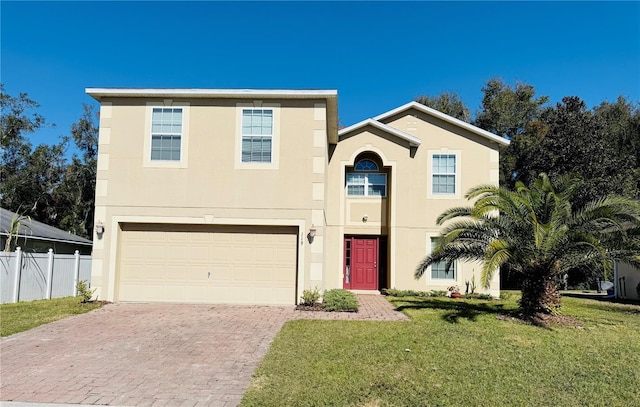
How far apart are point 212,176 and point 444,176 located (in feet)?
29.4

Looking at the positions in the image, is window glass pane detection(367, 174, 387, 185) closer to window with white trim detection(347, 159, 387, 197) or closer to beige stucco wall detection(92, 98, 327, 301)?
window with white trim detection(347, 159, 387, 197)

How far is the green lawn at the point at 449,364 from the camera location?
570 centimetres

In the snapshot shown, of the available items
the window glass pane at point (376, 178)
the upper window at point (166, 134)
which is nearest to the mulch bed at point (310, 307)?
the upper window at point (166, 134)

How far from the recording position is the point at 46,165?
30.8 metres

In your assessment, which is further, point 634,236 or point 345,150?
point 345,150

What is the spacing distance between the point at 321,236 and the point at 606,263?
664 centimetres

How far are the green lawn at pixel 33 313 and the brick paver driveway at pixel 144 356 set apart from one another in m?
0.37

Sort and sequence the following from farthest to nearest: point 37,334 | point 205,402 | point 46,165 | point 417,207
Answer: point 46,165 < point 417,207 < point 37,334 < point 205,402

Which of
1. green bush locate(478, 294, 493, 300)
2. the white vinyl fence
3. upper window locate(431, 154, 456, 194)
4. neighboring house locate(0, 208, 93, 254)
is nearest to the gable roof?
neighboring house locate(0, 208, 93, 254)

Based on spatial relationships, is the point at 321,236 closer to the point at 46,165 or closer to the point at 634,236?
the point at 634,236

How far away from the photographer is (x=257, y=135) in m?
13.0

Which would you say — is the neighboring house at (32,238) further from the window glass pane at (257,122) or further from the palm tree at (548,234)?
the palm tree at (548,234)

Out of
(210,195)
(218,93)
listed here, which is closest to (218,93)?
(218,93)

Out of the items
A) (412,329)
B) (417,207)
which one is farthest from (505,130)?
(412,329)
